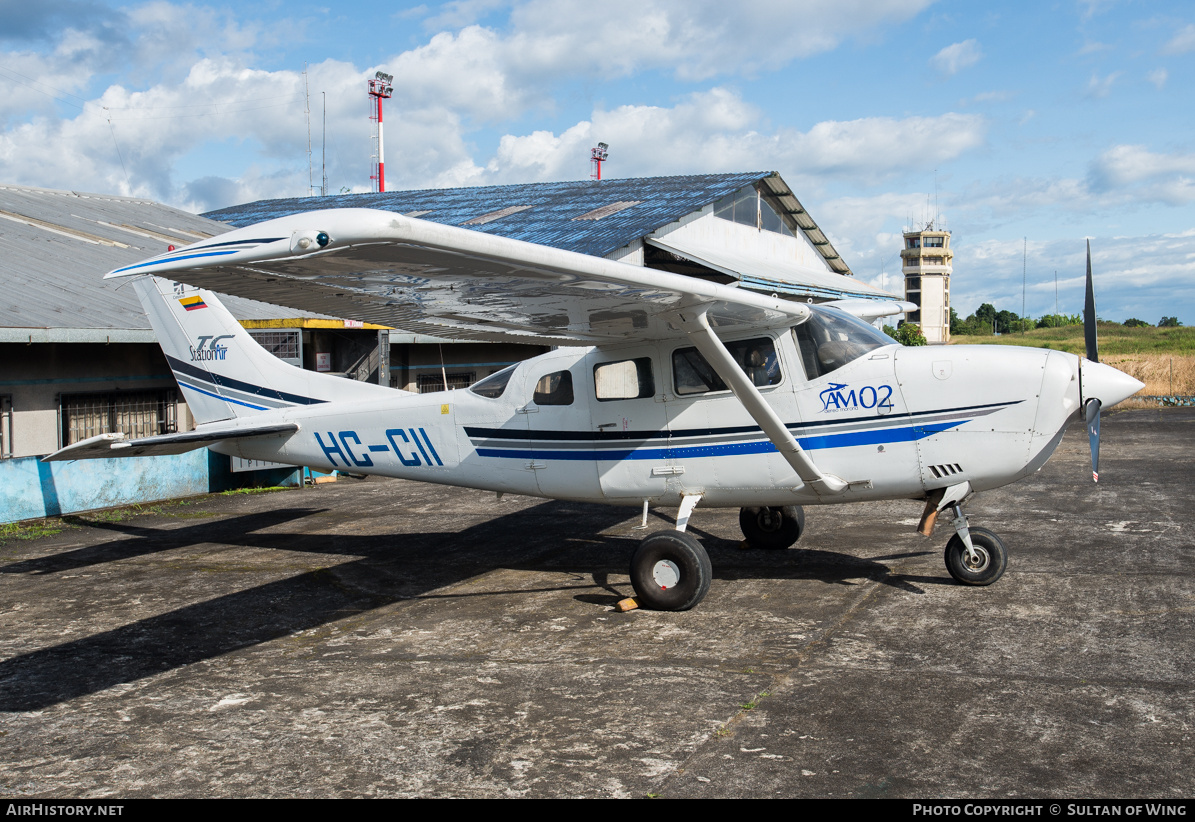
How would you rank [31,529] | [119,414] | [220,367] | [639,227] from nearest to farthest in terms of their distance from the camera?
[220,367] < [31,529] < [119,414] < [639,227]

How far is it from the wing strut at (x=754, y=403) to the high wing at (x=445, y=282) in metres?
0.17

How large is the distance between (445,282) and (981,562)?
5242mm

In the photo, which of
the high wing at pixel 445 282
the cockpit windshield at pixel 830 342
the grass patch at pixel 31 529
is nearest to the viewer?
the high wing at pixel 445 282

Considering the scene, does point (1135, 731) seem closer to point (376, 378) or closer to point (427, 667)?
point (427, 667)

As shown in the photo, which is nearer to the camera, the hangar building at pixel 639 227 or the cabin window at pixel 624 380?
the cabin window at pixel 624 380

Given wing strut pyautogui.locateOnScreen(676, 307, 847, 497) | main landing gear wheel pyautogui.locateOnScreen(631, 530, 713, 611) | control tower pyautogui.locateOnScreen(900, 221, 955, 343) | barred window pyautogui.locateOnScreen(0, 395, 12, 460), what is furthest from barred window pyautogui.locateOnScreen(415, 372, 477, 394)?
control tower pyautogui.locateOnScreen(900, 221, 955, 343)

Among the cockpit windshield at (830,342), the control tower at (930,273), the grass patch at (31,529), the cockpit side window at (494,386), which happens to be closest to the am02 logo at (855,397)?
the cockpit windshield at (830,342)

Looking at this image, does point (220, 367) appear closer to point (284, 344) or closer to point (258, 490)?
point (258, 490)

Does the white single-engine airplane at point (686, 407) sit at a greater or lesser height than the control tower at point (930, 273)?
lesser

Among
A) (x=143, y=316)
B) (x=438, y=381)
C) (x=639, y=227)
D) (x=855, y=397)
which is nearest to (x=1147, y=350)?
(x=639, y=227)

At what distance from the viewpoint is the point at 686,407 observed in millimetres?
7809

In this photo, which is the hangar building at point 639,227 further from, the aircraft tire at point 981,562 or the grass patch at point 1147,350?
the aircraft tire at point 981,562

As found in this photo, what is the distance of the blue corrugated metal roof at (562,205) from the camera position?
2214cm
